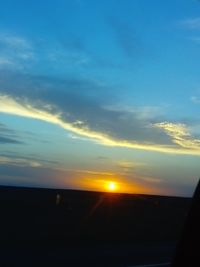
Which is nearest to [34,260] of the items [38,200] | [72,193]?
[38,200]

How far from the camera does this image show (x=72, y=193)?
16.6 metres

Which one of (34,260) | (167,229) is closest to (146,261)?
(34,260)

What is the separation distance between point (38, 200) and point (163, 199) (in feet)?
19.8

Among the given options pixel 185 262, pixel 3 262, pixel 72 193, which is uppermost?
pixel 72 193

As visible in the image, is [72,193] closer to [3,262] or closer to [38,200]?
[38,200]

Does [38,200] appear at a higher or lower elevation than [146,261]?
higher

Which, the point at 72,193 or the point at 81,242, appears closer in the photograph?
the point at 81,242

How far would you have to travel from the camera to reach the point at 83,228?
1622 centimetres

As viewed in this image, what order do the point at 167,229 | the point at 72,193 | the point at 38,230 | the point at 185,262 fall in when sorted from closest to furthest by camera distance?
the point at 185,262 → the point at 38,230 → the point at 72,193 → the point at 167,229

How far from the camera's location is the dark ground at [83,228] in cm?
1271

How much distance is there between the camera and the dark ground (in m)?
12.7

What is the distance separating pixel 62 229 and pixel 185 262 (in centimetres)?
1405

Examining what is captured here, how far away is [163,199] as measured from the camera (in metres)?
20.0

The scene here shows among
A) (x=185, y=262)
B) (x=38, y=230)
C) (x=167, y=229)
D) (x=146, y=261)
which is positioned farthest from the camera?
(x=167, y=229)
